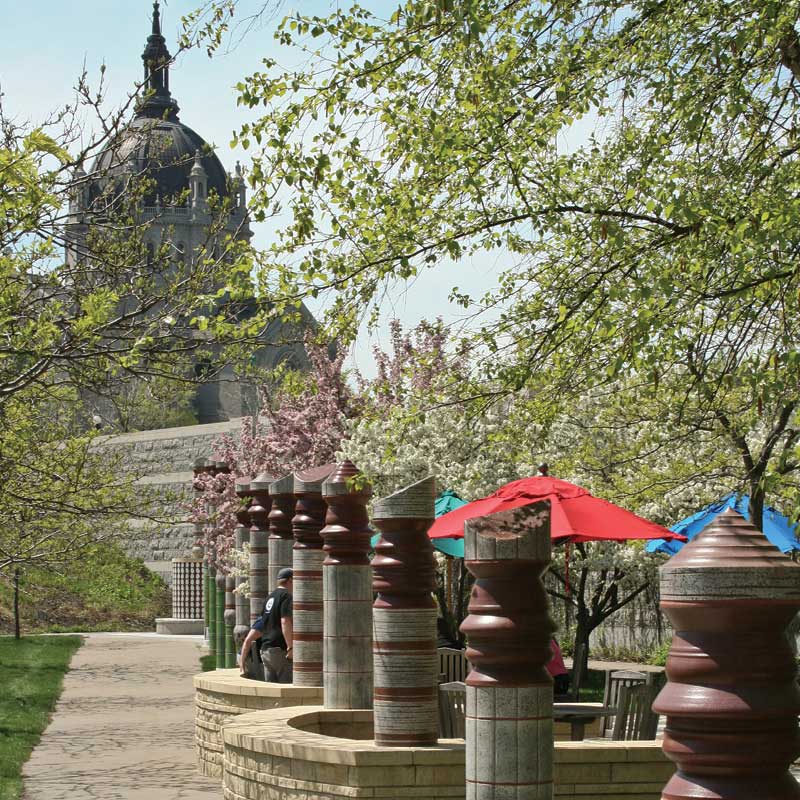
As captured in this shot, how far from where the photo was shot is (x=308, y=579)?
1244cm

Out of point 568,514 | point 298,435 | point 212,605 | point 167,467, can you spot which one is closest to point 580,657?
point 568,514

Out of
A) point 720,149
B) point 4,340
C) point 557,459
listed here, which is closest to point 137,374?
point 4,340

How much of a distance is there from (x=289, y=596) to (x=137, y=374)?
14.4 ft

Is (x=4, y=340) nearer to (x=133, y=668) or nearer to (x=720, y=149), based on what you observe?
(x=720, y=149)

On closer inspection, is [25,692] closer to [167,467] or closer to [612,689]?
[612,689]

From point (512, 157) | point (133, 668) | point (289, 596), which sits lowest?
point (133, 668)

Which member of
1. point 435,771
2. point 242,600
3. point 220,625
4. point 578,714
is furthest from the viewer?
point 220,625

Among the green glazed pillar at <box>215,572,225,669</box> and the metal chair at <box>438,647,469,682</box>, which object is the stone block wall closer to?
the green glazed pillar at <box>215,572,225,669</box>

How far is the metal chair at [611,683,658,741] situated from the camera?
32.0 ft

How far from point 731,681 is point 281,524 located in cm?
1085

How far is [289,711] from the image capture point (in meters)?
10.5

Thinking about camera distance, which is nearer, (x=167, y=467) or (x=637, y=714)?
(x=637, y=714)

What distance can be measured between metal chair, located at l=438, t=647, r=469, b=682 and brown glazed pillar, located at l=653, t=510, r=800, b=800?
10.3 m

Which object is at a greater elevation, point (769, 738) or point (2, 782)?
point (769, 738)
